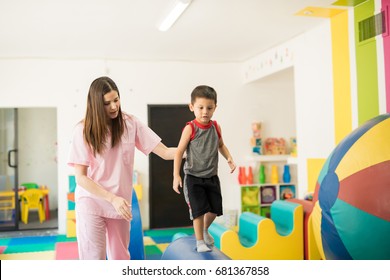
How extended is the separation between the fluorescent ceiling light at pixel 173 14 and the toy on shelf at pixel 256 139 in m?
0.70

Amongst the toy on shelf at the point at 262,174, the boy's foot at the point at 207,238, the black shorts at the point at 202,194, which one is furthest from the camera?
the toy on shelf at the point at 262,174

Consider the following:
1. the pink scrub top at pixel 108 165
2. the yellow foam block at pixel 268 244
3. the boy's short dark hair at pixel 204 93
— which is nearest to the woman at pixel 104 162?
the pink scrub top at pixel 108 165

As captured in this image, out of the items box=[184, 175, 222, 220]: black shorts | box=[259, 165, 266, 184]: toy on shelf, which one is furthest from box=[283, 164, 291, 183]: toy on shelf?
box=[184, 175, 222, 220]: black shorts

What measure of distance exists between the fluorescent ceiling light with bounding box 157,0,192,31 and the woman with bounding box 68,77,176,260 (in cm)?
73

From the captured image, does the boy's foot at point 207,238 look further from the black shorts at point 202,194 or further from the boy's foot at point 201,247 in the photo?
the black shorts at point 202,194

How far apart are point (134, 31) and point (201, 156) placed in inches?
33.5

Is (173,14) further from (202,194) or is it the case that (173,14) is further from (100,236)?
(100,236)

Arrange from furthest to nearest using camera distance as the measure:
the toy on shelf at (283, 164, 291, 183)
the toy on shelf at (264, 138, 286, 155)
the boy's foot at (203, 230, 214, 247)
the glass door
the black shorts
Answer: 1. the toy on shelf at (283, 164, 291, 183)
2. the toy on shelf at (264, 138, 286, 155)
3. the glass door
4. the boy's foot at (203, 230, 214, 247)
5. the black shorts

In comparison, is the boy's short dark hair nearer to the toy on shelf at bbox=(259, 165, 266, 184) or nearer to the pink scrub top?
the pink scrub top

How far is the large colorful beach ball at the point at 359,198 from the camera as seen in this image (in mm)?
2324

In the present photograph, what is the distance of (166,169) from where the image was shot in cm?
220

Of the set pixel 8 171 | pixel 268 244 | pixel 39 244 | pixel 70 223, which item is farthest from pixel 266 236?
pixel 8 171

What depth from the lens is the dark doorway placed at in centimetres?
216
